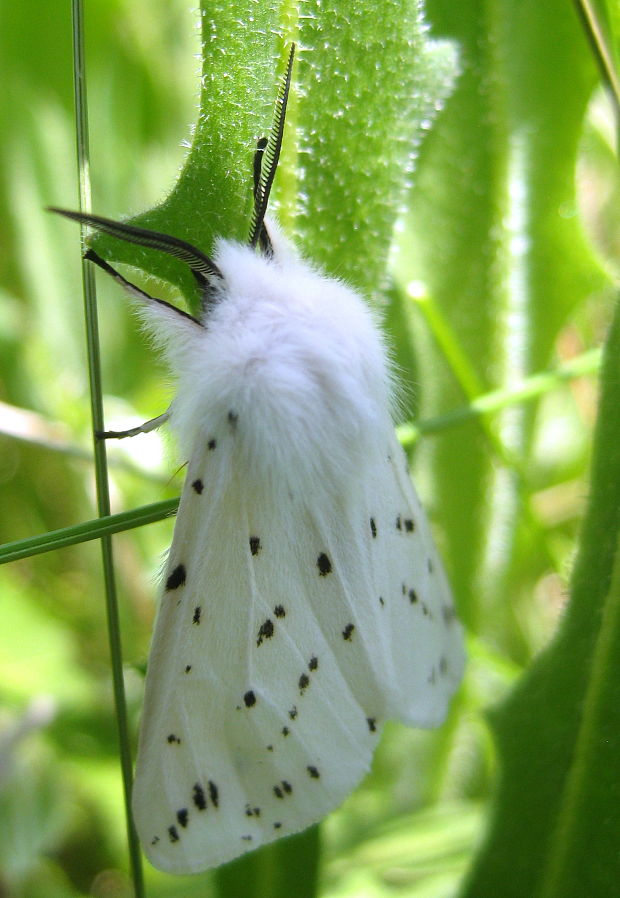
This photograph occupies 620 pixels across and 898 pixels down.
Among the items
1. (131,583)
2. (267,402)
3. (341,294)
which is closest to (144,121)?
(131,583)

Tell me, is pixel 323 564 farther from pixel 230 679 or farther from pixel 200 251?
pixel 200 251

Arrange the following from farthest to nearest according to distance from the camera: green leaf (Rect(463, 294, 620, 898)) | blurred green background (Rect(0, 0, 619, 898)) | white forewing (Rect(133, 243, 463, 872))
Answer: blurred green background (Rect(0, 0, 619, 898))
green leaf (Rect(463, 294, 620, 898))
white forewing (Rect(133, 243, 463, 872))

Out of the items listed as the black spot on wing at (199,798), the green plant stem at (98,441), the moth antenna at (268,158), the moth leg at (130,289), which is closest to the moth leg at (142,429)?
the green plant stem at (98,441)

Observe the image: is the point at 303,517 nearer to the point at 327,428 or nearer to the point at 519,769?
the point at 327,428

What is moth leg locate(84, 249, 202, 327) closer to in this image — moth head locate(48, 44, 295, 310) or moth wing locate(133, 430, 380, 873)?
moth head locate(48, 44, 295, 310)

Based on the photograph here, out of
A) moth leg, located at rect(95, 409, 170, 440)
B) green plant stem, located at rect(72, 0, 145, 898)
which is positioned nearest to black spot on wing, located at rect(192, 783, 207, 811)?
green plant stem, located at rect(72, 0, 145, 898)

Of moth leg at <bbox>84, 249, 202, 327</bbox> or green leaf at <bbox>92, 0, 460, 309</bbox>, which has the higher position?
green leaf at <bbox>92, 0, 460, 309</bbox>
